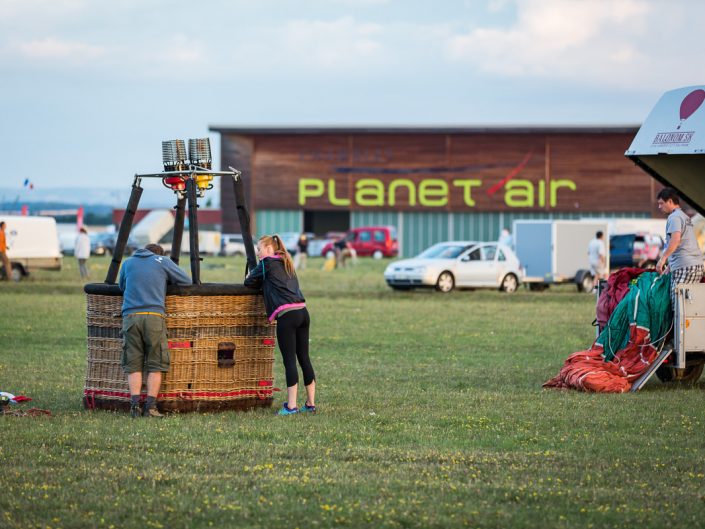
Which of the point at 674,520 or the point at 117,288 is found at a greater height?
the point at 117,288

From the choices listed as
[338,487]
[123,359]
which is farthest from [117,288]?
[338,487]

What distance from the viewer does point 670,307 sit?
13711 millimetres

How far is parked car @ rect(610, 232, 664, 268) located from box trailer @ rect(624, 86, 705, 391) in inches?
1121

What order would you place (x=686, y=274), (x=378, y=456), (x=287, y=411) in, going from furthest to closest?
(x=686, y=274) → (x=287, y=411) → (x=378, y=456)

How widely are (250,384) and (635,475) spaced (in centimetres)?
426

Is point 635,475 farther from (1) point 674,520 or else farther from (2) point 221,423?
(2) point 221,423

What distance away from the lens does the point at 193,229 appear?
11688 mm

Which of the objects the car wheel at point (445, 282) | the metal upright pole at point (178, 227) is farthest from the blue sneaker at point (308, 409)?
the car wheel at point (445, 282)

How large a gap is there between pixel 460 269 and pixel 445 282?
22.7 inches

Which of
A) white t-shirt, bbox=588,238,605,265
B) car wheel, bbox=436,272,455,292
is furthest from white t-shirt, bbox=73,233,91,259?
white t-shirt, bbox=588,238,605,265

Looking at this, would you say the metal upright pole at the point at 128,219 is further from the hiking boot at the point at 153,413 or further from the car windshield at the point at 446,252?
the car windshield at the point at 446,252

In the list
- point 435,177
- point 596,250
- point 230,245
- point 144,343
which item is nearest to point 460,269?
point 596,250

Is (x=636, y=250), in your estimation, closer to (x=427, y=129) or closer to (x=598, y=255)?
(x=598, y=255)

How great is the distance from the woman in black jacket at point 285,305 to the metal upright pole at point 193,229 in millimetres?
472
